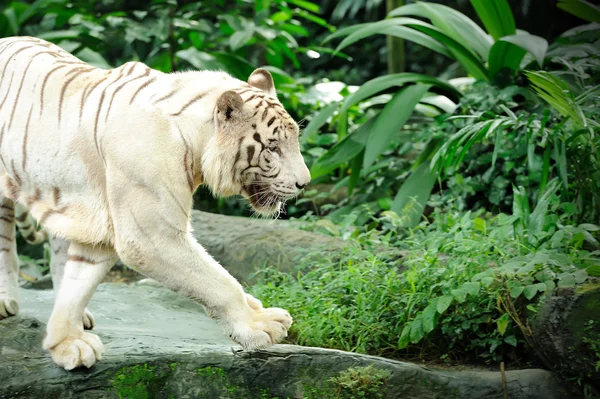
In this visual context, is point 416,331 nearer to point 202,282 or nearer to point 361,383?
point 361,383

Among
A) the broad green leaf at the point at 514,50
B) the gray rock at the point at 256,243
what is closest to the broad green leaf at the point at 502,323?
the gray rock at the point at 256,243

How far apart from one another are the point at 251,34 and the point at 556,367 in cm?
488

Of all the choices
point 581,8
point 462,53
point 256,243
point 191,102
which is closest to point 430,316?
point 191,102

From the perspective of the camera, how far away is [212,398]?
3.18m

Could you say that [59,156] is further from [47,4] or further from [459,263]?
[47,4]

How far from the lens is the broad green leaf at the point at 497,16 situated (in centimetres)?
599

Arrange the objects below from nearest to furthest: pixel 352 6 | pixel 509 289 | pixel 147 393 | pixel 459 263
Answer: pixel 147 393, pixel 509 289, pixel 459 263, pixel 352 6

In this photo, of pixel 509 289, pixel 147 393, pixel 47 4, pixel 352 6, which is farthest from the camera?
pixel 352 6

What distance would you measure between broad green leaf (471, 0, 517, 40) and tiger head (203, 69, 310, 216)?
351 cm

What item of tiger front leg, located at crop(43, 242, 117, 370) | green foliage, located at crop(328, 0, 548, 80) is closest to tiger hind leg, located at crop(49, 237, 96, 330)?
tiger front leg, located at crop(43, 242, 117, 370)

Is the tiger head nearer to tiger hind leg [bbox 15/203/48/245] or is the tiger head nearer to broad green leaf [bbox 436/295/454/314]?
broad green leaf [bbox 436/295/454/314]

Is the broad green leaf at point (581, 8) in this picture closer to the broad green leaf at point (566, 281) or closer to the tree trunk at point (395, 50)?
the broad green leaf at point (566, 281)

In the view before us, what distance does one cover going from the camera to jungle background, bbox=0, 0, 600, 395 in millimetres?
3590

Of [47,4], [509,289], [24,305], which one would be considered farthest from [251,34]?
[509,289]
